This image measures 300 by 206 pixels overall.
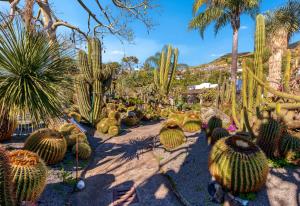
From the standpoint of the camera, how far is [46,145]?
219 inches

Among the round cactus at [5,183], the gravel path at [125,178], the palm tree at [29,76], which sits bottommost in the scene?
the gravel path at [125,178]

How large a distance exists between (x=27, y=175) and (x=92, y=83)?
7.81 metres

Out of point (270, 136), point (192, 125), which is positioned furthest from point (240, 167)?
point (192, 125)

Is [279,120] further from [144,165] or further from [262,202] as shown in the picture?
[144,165]

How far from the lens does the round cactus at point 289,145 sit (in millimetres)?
4828

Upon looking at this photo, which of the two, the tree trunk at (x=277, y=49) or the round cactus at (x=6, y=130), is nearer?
the round cactus at (x=6, y=130)

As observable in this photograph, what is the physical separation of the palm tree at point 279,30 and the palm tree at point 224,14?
57.3 inches

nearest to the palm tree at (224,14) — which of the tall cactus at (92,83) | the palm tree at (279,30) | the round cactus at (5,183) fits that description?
the palm tree at (279,30)

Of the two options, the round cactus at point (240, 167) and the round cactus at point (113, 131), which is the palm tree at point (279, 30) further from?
the round cactus at point (240, 167)

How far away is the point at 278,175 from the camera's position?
4453 millimetres

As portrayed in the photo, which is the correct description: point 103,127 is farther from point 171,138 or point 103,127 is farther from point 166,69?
point 166,69

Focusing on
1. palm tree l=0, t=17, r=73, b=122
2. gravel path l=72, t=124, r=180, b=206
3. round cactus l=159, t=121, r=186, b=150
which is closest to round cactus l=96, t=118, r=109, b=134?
gravel path l=72, t=124, r=180, b=206

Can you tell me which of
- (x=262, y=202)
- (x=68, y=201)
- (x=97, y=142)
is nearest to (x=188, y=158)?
(x=262, y=202)

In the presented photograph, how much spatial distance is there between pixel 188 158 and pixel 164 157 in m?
0.81
